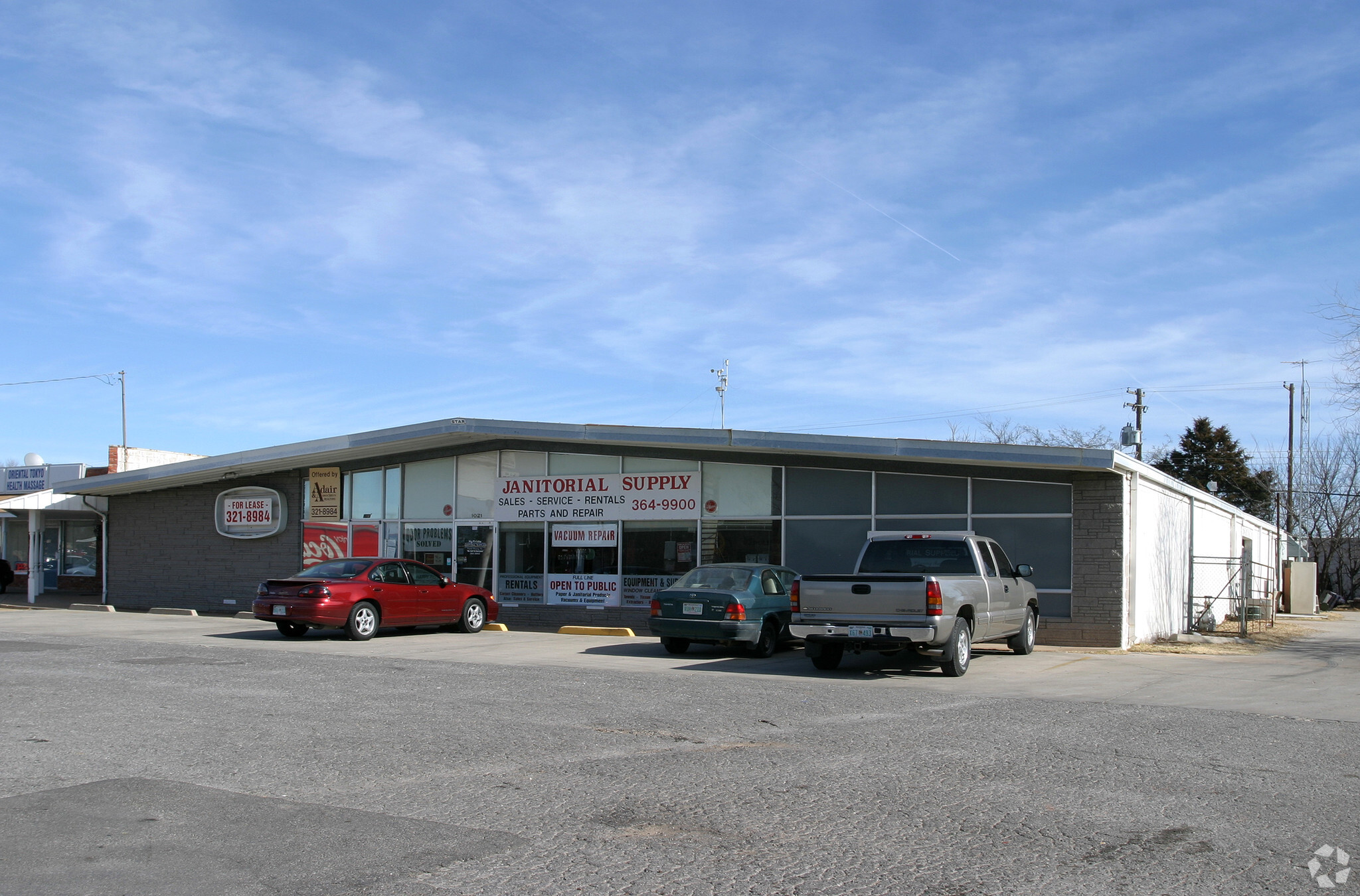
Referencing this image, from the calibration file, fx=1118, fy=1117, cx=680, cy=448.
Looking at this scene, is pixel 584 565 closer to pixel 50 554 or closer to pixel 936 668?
pixel 936 668

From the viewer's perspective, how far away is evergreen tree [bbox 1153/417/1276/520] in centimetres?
5731

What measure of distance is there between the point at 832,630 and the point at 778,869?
8613 millimetres

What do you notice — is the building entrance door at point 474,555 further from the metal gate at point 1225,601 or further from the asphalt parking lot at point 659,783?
the metal gate at point 1225,601

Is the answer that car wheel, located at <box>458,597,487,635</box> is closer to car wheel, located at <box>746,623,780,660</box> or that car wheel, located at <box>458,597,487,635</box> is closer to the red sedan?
the red sedan

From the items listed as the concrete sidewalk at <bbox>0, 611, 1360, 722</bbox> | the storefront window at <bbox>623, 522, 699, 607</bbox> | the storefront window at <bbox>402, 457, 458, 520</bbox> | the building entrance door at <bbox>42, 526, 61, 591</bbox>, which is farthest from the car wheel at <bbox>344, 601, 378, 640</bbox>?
the building entrance door at <bbox>42, 526, 61, 591</bbox>

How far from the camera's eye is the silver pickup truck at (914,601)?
13.3 m

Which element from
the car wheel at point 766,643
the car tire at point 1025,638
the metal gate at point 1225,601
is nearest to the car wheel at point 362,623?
the car wheel at point 766,643

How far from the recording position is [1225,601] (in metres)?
28.0

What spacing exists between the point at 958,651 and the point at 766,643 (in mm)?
3588

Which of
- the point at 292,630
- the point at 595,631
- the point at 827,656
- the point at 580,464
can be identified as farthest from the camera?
the point at 580,464

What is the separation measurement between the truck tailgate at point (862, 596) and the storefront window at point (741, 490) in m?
7.30

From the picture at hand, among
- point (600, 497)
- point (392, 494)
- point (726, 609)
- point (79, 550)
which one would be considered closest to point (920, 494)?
point (726, 609)

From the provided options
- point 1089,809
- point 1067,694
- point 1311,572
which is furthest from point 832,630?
point 1311,572

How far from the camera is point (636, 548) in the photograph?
23141 mm
